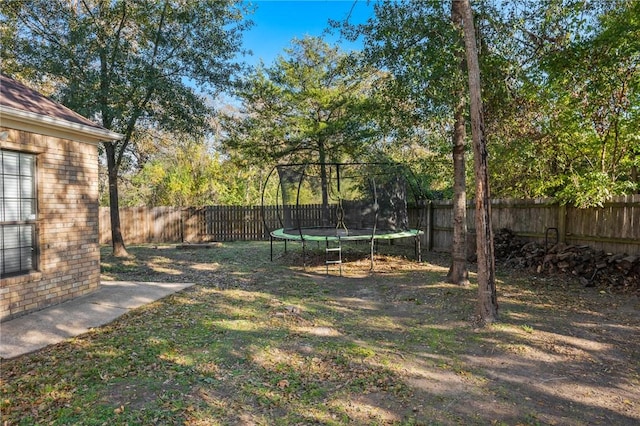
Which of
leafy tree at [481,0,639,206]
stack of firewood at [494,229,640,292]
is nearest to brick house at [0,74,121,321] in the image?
leafy tree at [481,0,639,206]

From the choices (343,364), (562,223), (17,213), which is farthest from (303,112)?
(343,364)

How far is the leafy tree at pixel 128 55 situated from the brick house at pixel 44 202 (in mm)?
3579

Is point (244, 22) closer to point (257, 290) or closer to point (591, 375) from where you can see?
point (257, 290)

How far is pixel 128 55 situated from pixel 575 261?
10.1 meters

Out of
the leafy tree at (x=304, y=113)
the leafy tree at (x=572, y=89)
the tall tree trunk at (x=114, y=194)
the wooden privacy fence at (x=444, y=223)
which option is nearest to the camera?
the leafy tree at (x=572, y=89)

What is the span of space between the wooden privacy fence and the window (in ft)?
27.1

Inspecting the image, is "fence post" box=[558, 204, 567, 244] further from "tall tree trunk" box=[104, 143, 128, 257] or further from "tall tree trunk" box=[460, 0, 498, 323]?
"tall tree trunk" box=[104, 143, 128, 257]

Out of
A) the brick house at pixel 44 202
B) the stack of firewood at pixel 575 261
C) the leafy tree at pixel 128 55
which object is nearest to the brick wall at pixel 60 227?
the brick house at pixel 44 202

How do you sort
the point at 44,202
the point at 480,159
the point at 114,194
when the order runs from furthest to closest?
the point at 114,194 < the point at 44,202 < the point at 480,159

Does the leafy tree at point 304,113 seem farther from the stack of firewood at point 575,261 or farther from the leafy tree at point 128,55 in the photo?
the stack of firewood at point 575,261

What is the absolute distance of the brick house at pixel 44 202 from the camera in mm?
4297

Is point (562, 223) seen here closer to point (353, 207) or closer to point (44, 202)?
point (353, 207)

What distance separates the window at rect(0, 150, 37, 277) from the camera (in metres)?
4.29

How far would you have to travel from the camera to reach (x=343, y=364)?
3.38m
